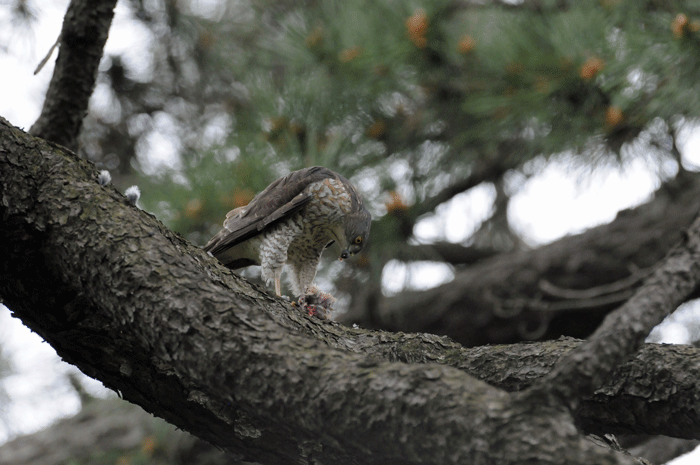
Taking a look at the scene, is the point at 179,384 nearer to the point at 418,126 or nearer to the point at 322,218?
the point at 322,218

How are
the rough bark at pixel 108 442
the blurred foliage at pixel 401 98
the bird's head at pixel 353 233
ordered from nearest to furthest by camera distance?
the bird's head at pixel 353 233 → the blurred foliage at pixel 401 98 → the rough bark at pixel 108 442

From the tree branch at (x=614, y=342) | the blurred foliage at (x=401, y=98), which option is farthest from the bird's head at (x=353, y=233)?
the tree branch at (x=614, y=342)

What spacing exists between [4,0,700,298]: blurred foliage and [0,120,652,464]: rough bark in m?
1.86

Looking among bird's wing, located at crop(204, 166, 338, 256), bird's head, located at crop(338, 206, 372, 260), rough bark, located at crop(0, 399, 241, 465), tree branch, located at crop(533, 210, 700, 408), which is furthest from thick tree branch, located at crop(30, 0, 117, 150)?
rough bark, located at crop(0, 399, 241, 465)

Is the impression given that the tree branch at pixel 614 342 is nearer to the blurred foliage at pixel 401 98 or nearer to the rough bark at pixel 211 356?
the rough bark at pixel 211 356

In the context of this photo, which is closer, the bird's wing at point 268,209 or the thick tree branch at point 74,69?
the thick tree branch at point 74,69

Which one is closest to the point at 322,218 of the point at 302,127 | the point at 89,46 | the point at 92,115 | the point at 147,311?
the point at 302,127

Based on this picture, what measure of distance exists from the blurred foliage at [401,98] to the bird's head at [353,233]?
0.62m

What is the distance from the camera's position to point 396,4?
14.9 ft

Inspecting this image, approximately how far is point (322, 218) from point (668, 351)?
1.98 metres

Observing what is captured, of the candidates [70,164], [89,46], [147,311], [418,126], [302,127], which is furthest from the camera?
[418,126]

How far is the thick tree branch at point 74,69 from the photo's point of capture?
2.70 metres

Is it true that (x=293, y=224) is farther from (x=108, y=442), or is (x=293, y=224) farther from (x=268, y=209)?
(x=108, y=442)

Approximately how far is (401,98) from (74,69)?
2.62 m
